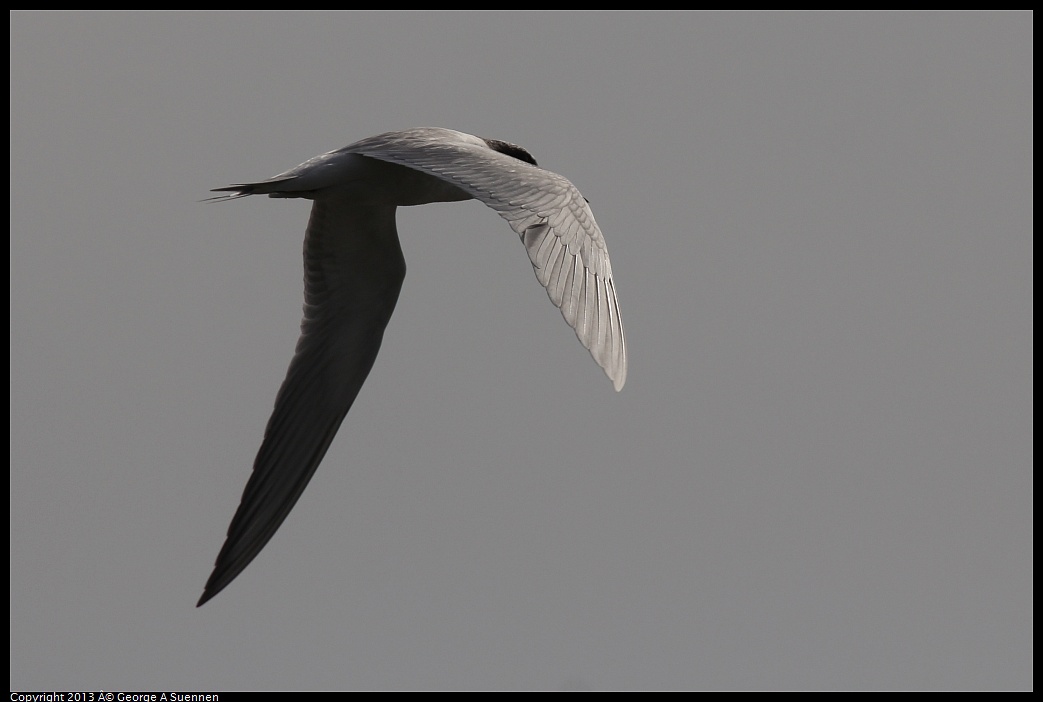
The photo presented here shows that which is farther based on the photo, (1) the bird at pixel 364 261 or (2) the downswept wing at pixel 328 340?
(2) the downswept wing at pixel 328 340

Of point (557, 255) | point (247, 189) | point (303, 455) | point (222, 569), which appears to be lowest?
point (222, 569)

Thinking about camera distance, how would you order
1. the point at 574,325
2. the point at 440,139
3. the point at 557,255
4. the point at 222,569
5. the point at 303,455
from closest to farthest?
the point at 574,325, the point at 557,255, the point at 440,139, the point at 222,569, the point at 303,455

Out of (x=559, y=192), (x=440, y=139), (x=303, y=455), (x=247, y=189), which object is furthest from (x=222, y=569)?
(x=559, y=192)

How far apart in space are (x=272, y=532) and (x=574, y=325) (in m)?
3.51

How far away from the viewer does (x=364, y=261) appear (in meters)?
7.79

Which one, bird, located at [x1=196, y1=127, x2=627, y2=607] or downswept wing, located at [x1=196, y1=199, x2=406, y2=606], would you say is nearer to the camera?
bird, located at [x1=196, y1=127, x2=627, y2=607]

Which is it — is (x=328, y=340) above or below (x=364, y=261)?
below

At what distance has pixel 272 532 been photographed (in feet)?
23.4

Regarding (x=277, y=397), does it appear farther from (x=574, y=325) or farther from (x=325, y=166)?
(x=574, y=325)

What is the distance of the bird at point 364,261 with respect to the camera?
466 cm

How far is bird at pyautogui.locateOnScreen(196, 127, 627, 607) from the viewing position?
466 centimetres

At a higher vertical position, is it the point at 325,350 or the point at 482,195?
the point at 482,195

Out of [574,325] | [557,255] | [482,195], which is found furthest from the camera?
[482,195]

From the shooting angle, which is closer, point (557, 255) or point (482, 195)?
point (557, 255)
